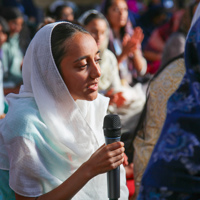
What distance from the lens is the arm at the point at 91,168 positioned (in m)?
1.35

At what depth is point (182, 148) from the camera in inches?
37.1

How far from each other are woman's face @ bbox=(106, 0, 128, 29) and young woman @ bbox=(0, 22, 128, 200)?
307cm

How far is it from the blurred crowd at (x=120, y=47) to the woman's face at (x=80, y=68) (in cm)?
63

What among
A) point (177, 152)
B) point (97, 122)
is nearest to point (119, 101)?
point (97, 122)

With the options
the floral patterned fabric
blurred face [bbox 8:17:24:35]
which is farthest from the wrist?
blurred face [bbox 8:17:24:35]

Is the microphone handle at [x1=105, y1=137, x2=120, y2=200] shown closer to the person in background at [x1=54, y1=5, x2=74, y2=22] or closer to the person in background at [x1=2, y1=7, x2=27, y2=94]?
the person in background at [x1=2, y1=7, x2=27, y2=94]

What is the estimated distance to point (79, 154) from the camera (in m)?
1.68

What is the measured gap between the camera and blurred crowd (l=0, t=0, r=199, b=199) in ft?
11.2

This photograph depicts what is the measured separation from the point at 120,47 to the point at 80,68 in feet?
9.87

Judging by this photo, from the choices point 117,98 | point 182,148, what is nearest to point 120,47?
point 117,98

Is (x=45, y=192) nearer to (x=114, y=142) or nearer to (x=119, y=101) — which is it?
(x=114, y=142)

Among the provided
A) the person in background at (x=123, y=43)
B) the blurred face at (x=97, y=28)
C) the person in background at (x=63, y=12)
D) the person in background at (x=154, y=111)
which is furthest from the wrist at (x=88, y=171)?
the person in background at (x=63, y=12)

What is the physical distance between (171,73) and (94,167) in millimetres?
946

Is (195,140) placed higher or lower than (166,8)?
higher
